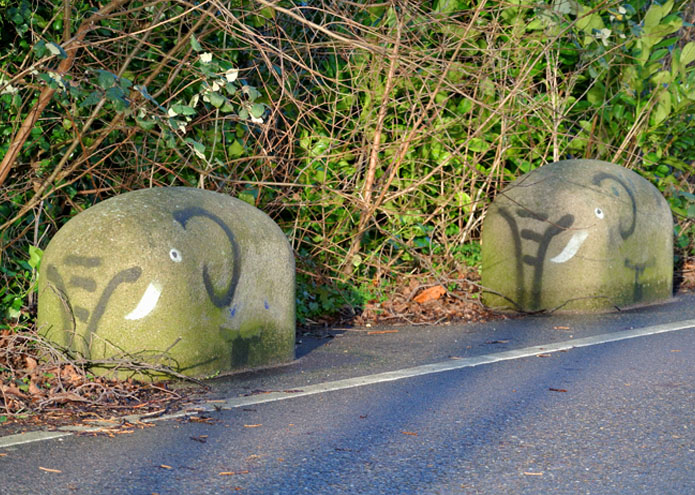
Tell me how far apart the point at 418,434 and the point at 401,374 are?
4.05 ft

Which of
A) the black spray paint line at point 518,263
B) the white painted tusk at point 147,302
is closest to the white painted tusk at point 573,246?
the black spray paint line at point 518,263

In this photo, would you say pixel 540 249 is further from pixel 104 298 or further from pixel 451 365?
pixel 104 298

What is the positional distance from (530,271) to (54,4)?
419 cm

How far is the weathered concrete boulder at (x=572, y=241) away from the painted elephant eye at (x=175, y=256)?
3578 mm

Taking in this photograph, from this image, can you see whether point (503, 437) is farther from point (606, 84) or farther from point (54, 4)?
point (606, 84)

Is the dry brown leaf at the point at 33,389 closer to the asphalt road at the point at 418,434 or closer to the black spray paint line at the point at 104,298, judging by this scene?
the black spray paint line at the point at 104,298

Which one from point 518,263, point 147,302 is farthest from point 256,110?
point 518,263

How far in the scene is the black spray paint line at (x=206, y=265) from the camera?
5211mm

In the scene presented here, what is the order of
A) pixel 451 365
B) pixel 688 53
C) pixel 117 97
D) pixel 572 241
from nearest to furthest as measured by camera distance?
1. pixel 117 97
2. pixel 451 365
3. pixel 572 241
4. pixel 688 53

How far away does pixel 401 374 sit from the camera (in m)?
5.39

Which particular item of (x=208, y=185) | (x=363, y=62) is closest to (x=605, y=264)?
(x=363, y=62)

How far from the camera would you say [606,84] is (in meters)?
9.91

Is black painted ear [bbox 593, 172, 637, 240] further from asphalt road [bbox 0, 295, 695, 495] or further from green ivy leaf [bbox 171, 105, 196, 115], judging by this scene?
green ivy leaf [bbox 171, 105, 196, 115]

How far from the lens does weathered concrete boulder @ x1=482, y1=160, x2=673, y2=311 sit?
Result: 771 centimetres
